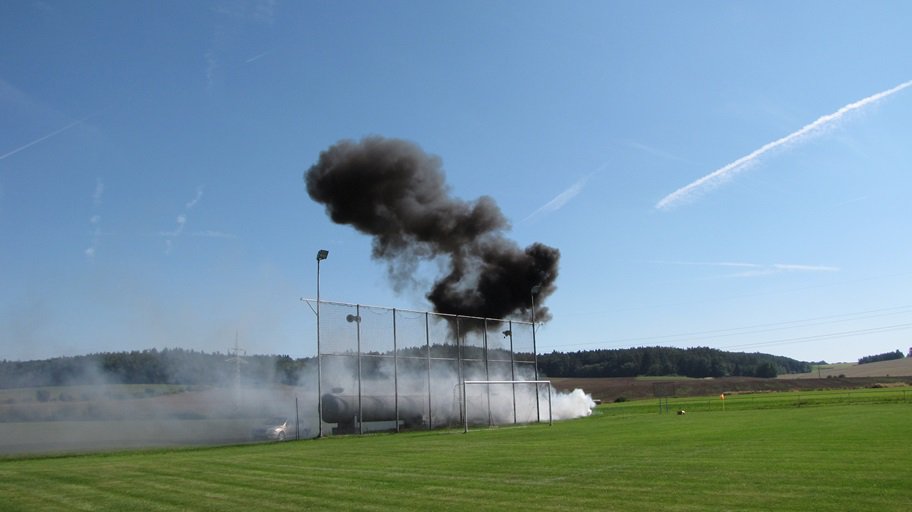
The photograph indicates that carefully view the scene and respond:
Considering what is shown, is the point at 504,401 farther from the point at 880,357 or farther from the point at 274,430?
the point at 880,357

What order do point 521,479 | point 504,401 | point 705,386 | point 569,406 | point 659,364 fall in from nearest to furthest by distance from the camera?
point 521,479 < point 504,401 < point 569,406 < point 705,386 < point 659,364

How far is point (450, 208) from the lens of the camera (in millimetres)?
50219

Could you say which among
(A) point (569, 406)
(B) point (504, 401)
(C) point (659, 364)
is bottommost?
(A) point (569, 406)

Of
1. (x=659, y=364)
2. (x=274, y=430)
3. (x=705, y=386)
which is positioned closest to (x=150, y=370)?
(x=274, y=430)

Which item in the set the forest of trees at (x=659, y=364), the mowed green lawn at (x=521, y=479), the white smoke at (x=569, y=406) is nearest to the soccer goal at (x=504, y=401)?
the white smoke at (x=569, y=406)

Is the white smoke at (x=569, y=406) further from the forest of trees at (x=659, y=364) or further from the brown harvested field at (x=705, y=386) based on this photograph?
the forest of trees at (x=659, y=364)

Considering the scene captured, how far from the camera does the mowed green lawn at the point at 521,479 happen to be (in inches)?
→ 434

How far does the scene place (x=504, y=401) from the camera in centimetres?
4450

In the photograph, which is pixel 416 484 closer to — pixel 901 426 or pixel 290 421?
pixel 901 426

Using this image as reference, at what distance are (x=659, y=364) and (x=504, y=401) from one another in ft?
356

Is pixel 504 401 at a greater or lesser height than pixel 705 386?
greater

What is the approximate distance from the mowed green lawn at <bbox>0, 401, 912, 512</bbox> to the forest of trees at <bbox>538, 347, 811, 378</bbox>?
344 feet

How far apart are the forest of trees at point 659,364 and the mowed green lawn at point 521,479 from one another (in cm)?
10500

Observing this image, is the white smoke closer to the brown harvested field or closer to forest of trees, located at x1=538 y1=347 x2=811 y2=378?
the brown harvested field
